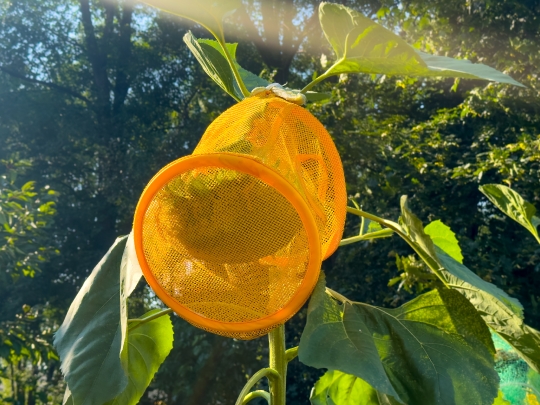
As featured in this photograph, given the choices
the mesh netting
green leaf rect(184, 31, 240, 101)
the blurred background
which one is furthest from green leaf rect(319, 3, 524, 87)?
the blurred background

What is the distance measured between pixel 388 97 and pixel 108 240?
8.65ft

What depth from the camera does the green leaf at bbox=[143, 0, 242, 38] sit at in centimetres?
45

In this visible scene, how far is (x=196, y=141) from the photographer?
4410 millimetres

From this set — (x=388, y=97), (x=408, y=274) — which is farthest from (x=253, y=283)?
(x=388, y=97)

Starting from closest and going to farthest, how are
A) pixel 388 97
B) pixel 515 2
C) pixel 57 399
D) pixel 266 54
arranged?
1. pixel 515 2
2. pixel 57 399
3. pixel 388 97
4. pixel 266 54

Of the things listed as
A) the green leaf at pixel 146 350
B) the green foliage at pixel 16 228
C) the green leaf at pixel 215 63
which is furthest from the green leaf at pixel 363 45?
the green foliage at pixel 16 228

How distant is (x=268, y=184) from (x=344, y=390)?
1.34ft

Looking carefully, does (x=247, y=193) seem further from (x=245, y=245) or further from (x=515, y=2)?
(x=515, y=2)

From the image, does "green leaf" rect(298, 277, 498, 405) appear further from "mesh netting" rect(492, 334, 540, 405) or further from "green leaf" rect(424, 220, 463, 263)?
"mesh netting" rect(492, 334, 540, 405)

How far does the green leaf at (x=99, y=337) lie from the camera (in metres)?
0.45

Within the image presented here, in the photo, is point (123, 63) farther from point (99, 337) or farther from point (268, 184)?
point (268, 184)

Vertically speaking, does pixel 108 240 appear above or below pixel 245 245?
below

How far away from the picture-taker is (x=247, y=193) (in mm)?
398

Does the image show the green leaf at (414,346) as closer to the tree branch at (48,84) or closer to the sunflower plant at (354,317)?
the sunflower plant at (354,317)
